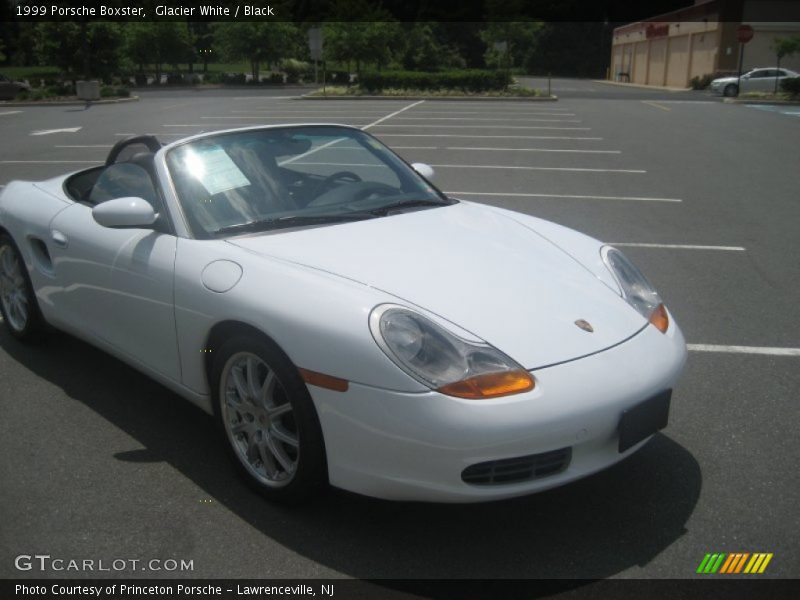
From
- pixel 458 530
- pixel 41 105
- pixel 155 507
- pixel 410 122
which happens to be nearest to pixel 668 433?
pixel 458 530

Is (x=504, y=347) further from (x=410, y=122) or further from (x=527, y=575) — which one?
(x=410, y=122)

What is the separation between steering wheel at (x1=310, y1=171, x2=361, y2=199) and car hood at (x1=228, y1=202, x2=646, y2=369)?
418 millimetres

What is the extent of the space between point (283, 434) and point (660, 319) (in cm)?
159

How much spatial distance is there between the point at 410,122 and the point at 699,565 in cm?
1910

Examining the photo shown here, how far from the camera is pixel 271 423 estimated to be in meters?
2.84

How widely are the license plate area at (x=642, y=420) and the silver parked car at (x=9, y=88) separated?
3850 cm

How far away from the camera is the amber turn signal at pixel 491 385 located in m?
2.43

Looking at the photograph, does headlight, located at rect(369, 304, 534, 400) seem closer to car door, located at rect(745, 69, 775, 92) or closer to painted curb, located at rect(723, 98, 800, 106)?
painted curb, located at rect(723, 98, 800, 106)

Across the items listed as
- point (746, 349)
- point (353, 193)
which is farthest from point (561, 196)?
point (353, 193)

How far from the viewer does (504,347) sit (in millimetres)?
2592

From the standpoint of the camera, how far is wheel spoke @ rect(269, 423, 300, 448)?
2.78 metres

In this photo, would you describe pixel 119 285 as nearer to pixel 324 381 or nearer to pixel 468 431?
pixel 324 381

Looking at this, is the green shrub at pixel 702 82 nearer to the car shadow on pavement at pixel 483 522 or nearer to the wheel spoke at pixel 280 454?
the car shadow on pavement at pixel 483 522

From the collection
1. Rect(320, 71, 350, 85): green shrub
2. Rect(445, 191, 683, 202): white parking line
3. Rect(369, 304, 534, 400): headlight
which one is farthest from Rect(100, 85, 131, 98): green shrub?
Rect(369, 304, 534, 400): headlight
